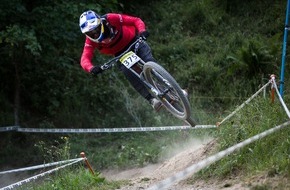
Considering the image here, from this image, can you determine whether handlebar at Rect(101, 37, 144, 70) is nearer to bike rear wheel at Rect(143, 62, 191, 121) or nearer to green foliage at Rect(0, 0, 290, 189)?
bike rear wheel at Rect(143, 62, 191, 121)

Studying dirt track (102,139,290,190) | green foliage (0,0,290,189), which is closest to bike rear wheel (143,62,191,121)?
dirt track (102,139,290,190)

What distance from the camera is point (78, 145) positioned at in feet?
40.1

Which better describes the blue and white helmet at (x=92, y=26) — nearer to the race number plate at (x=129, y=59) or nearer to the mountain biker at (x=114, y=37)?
the mountain biker at (x=114, y=37)

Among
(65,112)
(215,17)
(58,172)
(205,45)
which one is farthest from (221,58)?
(58,172)

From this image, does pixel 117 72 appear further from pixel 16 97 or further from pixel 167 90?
pixel 167 90

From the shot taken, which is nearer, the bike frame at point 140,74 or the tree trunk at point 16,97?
the bike frame at point 140,74

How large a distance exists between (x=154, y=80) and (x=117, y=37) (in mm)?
896

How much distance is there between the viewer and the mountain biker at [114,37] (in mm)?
7488

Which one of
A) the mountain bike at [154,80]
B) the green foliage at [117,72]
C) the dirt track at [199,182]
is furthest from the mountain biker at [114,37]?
the green foliage at [117,72]

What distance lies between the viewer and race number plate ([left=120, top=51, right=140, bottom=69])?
7547mm

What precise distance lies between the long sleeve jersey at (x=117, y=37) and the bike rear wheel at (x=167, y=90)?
697 mm

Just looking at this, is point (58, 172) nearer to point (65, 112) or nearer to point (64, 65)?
point (64, 65)

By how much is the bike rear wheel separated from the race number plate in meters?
0.21

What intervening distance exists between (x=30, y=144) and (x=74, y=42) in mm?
2803
